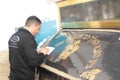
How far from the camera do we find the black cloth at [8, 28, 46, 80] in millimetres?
2090

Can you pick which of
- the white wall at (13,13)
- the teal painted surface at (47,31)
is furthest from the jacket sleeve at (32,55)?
the white wall at (13,13)

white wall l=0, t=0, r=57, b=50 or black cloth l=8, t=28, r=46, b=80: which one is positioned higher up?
white wall l=0, t=0, r=57, b=50

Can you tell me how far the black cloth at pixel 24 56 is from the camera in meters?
2.09

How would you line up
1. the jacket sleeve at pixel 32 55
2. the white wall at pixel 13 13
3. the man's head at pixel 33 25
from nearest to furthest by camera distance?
the jacket sleeve at pixel 32 55 < the man's head at pixel 33 25 < the white wall at pixel 13 13

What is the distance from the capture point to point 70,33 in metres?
2.22

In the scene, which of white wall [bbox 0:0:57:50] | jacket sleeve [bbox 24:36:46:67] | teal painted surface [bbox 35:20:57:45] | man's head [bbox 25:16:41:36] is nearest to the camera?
jacket sleeve [bbox 24:36:46:67]

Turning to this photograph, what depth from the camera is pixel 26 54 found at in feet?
6.97

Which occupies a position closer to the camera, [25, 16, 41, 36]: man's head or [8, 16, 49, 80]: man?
[8, 16, 49, 80]: man

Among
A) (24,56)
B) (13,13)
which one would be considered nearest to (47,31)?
(13,13)

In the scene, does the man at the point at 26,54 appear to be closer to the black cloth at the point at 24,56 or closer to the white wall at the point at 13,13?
the black cloth at the point at 24,56

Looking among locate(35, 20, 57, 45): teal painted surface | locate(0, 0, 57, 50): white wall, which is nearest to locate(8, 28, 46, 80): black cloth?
locate(35, 20, 57, 45): teal painted surface

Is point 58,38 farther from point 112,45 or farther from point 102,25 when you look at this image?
point 112,45

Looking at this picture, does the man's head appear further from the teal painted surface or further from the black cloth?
the teal painted surface

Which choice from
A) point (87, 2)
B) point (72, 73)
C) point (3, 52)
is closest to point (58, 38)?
point (87, 2)
